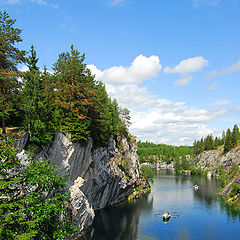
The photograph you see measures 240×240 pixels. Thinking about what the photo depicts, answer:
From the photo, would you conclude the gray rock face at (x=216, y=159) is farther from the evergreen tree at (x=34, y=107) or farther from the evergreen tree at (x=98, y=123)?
the evergreen tree at (x=34, y=107)

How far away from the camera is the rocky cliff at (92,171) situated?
129 ft

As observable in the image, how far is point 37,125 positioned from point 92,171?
25457 millimetres

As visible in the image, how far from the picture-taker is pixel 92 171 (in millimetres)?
53844

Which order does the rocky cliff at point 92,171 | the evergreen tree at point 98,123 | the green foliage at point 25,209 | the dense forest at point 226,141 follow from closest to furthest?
the green foliage at point 25,209
the rocky cliff at point 92,171
the evergreen tree at point 98,123
the dense forest at point 226,141

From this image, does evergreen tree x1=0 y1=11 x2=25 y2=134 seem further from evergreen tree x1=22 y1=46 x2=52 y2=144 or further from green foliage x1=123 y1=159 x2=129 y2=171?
green foliage x1=123 y1=159 x2=129 y2=171

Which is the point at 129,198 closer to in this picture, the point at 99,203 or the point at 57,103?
the point at 99,203

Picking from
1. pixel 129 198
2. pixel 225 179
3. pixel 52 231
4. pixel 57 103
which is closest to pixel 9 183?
pixel 52 231

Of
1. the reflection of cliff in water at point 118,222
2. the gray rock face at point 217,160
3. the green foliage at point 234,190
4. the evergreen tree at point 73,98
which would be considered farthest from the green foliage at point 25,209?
the gray rock face at point 217,160

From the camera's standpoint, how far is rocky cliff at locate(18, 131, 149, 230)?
39469 millimetres

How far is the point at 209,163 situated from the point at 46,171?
558ft

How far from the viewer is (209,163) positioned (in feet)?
554

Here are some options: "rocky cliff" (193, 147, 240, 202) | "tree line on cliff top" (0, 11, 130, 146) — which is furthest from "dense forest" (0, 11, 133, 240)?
"rocky cliff" (193, 147, 240, 202)

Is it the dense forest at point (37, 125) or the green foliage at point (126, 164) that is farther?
the green foliage at point (126, 164)

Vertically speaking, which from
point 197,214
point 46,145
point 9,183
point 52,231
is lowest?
point 197,214
